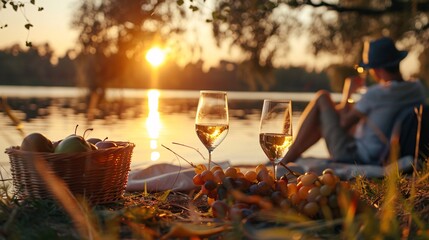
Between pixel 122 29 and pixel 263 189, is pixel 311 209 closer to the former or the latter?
pixel 263 189

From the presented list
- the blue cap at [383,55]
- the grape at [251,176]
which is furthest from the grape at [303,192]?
the blue cap at [383,55]

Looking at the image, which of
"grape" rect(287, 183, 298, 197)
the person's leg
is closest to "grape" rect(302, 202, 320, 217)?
"grape" rect(287, 183, 298, 197)

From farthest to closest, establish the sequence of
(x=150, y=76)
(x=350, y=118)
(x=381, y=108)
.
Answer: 1. (x=150, y=76)
2. (x=350, y=118)
3. (x=381, y=108)

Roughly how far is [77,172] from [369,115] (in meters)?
3.48

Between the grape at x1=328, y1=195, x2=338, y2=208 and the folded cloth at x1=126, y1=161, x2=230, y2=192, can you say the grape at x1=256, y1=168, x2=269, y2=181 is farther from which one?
the folded cloth at x1=126, y1=161, x2=230, y2=192

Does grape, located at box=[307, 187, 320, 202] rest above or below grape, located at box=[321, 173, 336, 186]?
below

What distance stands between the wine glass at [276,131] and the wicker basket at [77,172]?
53 centimetres

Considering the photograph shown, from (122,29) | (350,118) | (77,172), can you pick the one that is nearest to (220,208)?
(77,172)

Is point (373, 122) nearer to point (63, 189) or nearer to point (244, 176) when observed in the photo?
point (244, 176)

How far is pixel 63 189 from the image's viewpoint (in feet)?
6.32

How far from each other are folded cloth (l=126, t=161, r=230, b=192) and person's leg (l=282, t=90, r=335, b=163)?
1.89 metres

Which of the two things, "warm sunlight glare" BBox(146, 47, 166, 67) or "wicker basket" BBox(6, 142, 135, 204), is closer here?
"wicker basket" BBox(6, 142, 135, 204)

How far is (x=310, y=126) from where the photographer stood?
5141 mm

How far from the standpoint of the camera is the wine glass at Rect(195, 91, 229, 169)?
220cm
